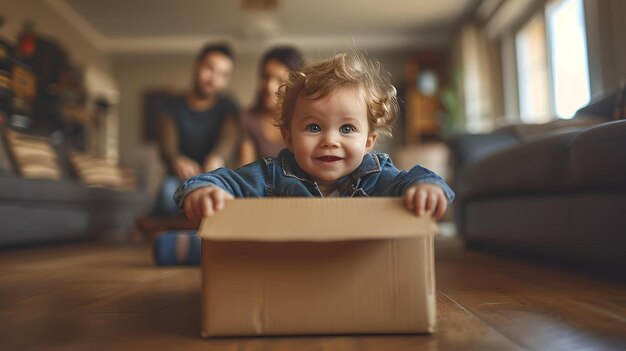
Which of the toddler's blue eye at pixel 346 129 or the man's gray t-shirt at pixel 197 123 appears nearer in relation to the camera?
the toddler's blue eye at pixel 346 129

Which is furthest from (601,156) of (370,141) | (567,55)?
(567,55)

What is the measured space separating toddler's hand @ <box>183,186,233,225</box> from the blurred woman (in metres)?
1.32

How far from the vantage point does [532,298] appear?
0.97 metres

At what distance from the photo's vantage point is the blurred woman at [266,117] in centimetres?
204

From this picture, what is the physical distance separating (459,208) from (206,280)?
1.96 m

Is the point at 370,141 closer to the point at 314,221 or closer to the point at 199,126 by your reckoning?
the point at 314,221

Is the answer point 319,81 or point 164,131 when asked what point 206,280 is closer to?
point 319,81

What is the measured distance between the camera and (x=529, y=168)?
155 cm

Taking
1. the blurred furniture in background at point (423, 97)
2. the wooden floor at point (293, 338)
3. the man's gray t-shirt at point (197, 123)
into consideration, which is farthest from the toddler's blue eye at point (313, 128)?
the blurred furniture in background at point (423, 97)

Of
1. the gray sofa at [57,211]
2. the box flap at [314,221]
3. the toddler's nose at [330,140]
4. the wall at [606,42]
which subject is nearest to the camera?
the box flap at [314,221]

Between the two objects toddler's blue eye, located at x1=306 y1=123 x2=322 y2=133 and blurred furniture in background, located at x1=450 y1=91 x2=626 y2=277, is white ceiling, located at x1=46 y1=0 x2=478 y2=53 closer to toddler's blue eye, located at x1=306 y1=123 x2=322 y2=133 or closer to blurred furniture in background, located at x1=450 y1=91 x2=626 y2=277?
blurred furniture in background, located at x1=450 y1=91 x2=626 y2=277

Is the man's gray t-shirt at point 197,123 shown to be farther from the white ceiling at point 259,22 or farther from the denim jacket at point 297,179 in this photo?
the white ceiling at point 259,22

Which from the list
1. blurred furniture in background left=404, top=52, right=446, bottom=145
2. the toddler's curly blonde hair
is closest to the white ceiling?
blurred furniture in background left=404, top=52, right=446, bottom=145

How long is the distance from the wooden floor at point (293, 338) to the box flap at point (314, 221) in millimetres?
145
